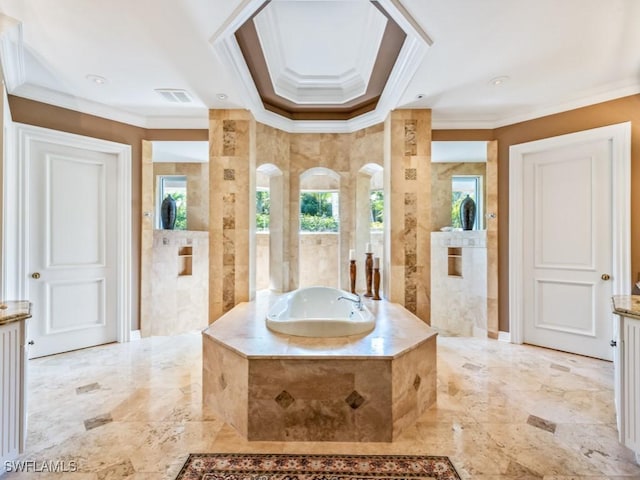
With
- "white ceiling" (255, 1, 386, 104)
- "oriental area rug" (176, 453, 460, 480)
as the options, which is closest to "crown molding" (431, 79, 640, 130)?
"white ceiling" (255, 1, 386, 104)

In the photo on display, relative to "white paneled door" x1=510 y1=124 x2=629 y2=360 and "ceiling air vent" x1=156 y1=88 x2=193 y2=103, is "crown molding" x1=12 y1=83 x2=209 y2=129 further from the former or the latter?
"white paneled door" x1=510 y1=124 x2=629 y2=360

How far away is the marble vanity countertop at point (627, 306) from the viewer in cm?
153

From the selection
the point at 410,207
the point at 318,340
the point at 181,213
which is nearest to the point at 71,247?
the point at 181,213

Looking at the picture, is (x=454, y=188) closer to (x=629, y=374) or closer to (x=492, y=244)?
(x=492, y=244)

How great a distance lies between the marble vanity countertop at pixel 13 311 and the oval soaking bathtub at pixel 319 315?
1.38 metres

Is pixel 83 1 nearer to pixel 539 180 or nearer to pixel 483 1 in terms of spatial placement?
pixel 483 1

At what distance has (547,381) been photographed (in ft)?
8.24

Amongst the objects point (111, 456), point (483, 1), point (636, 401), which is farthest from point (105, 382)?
point (483, 1)

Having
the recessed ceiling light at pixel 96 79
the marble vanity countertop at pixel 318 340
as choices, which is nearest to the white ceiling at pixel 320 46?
the recessed ceiling light at pixel 96 79

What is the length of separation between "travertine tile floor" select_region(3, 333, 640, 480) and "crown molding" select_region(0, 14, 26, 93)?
2.42 metres

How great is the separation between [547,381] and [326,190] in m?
4.13

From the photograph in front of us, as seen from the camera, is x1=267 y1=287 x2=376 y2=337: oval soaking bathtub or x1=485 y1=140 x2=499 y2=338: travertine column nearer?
x1=267 y1=287 x2=376 y2=337: oval soaking bathtub

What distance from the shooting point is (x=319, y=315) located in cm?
290

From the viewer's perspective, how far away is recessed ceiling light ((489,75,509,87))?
2.64 metres
